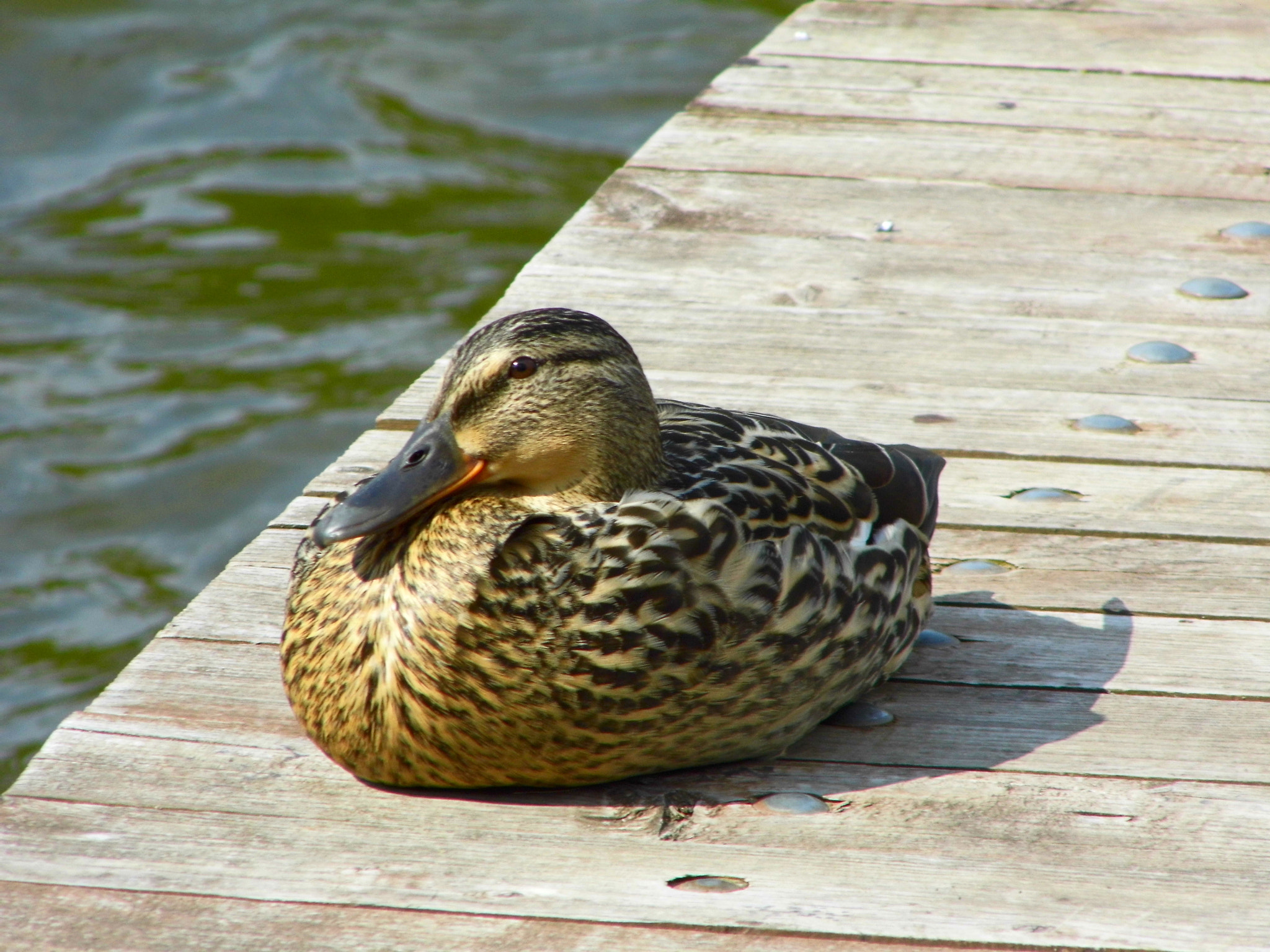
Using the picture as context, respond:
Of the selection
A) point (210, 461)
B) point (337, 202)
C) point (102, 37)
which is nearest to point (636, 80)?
point (337, 202)

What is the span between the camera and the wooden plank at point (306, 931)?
2248 millimetres

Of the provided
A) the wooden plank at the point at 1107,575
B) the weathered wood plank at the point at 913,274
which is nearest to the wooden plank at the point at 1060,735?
the wooden plank at the point at 1107,575

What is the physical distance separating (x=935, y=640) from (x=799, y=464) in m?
0.47

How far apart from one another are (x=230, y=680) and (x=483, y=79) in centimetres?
761

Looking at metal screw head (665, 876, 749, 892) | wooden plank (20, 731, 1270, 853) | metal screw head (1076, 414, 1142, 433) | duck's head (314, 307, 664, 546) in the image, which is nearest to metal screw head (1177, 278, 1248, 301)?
metal screw head (1076, 414, 1142, 433)

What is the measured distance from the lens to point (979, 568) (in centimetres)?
329

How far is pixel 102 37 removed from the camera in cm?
994

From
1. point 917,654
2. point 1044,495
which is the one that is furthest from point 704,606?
point 1044,495

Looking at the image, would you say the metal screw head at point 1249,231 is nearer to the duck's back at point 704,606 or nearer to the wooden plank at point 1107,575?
the wooden plank at point 1107,575

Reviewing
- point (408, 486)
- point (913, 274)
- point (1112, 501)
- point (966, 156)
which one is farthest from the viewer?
point (966, 156)

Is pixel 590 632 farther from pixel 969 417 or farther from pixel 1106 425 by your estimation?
pixel 1106 425

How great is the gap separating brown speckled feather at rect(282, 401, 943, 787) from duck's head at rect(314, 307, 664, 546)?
0.05 m

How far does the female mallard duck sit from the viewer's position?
97.7 inches

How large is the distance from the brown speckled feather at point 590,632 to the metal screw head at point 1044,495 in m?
0.88
